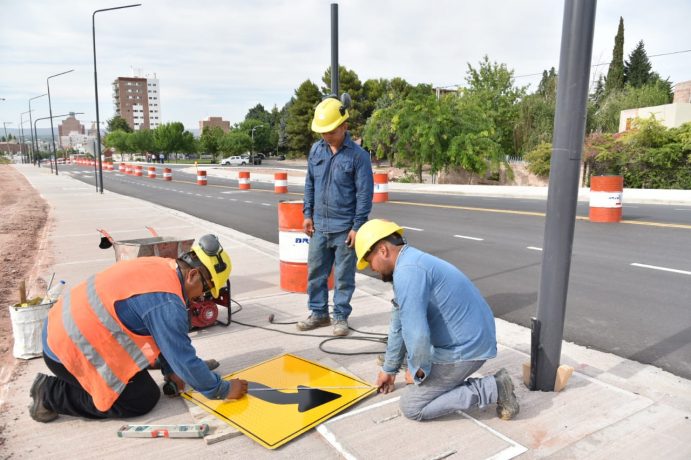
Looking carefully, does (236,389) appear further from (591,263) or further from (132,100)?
(132,100)

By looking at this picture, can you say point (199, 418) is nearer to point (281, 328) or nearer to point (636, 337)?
point (281, 328)

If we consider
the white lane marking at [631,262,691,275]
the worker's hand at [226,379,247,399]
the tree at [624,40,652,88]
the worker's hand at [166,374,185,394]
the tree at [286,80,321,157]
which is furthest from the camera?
the tree at [286,80,321,157]

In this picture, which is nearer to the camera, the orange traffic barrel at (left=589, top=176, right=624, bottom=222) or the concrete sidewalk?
the concrete sidewalk

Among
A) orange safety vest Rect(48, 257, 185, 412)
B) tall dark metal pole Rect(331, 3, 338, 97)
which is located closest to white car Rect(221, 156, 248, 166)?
tall dark metal pole Rect(331, 3, 338, 97)

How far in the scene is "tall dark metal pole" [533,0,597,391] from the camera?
298 centimetres

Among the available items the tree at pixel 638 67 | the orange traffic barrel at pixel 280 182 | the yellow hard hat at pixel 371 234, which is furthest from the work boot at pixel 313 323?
the tree at pixel 638 67

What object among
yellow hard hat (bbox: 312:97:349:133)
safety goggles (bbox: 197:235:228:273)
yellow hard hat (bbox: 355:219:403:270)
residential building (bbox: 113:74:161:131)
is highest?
residential building (bbox: 113:74:161:131)

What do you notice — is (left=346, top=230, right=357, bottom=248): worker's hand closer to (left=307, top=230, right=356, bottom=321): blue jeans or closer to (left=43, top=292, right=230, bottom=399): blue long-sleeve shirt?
(left=307, top=230, right=356, bottom=321): blue jeans

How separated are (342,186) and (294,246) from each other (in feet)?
4.83

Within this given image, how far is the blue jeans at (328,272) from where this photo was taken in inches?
180

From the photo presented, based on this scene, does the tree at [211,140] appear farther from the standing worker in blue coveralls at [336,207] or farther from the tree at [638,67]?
the standing worker in blue coveralls at [336,207]

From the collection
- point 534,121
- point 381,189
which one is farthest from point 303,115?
point 381,189

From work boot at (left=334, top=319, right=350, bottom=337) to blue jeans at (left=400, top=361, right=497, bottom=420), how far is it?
1468 mm

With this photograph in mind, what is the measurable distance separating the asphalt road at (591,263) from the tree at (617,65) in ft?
136
